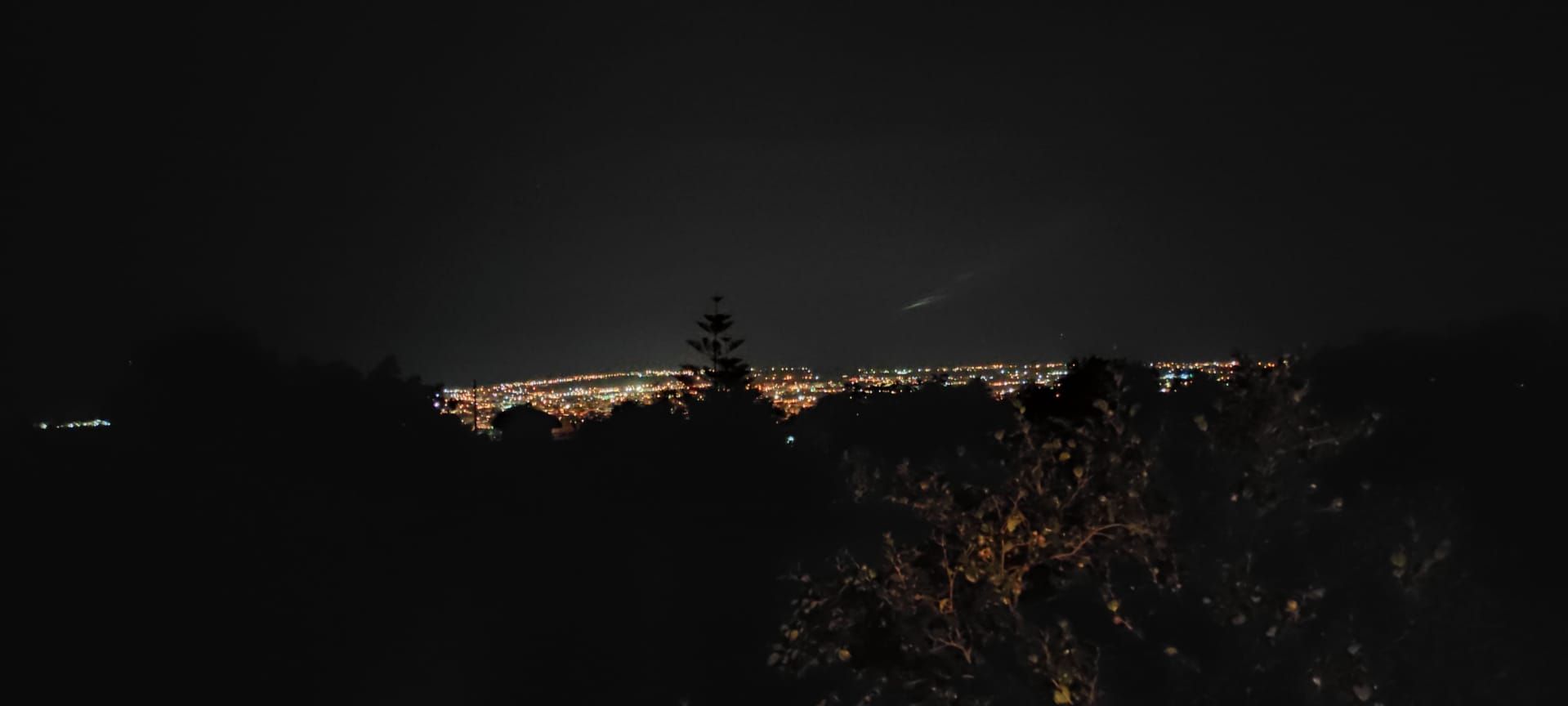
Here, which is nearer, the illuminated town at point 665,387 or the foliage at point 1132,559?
the foliage at point 1132,559

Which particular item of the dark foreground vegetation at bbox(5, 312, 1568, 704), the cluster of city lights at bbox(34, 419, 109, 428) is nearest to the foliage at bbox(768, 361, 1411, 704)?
the dark foreground vegetation at bbox(5, 312, 1568, 704)

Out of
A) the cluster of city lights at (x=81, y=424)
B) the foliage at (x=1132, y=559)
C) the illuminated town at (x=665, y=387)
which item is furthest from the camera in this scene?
the illuminated town at (x=665, y=387)

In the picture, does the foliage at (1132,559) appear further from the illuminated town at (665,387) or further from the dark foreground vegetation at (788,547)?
the illuminated town at (665,387)

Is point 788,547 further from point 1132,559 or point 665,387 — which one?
point 665,387

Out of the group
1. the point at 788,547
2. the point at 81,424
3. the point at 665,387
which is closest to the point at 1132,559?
the point at 788,547

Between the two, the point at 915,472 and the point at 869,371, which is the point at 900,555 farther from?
the point at 869,371

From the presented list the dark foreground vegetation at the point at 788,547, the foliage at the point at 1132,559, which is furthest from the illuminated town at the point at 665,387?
the foliage at the point at 1132,559

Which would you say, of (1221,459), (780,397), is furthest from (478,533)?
(780,397)
